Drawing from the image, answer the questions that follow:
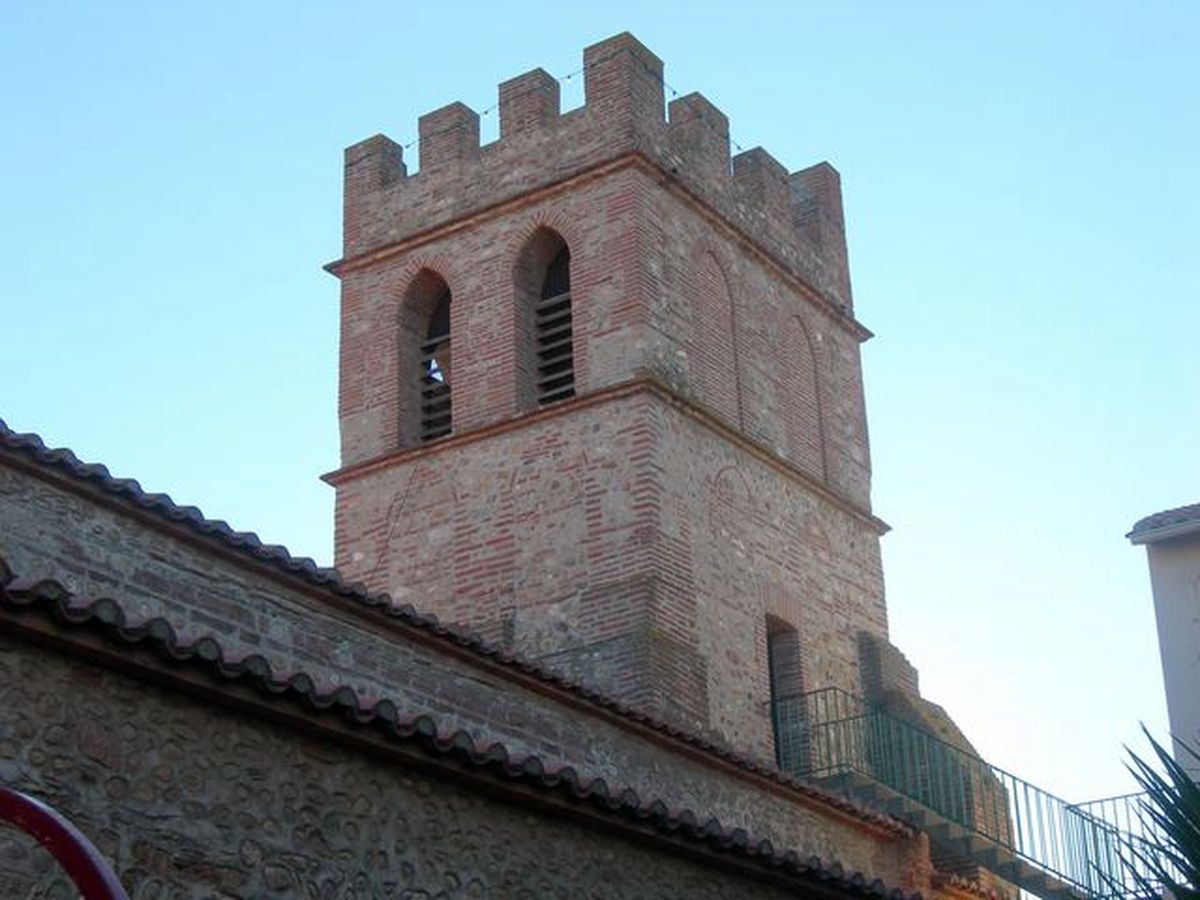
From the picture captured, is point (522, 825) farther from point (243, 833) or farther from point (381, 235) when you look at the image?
point (381, 235)

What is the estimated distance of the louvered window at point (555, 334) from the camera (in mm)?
20172

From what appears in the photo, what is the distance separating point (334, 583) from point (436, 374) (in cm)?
930

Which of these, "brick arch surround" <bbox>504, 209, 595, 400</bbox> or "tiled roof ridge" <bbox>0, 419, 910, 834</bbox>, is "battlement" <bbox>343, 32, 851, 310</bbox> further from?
"tiled roof ridge" <bbox>0, 419, 910, 834</bbox>

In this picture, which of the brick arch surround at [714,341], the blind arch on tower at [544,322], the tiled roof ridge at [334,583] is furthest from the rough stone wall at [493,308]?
the tiled roof ridge at [334,583]

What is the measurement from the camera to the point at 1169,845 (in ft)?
27.3

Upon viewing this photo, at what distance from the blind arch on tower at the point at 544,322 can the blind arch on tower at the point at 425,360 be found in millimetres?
1073

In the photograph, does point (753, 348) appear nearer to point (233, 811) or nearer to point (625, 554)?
point (625, 554)

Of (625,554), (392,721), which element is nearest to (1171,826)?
(392,721)

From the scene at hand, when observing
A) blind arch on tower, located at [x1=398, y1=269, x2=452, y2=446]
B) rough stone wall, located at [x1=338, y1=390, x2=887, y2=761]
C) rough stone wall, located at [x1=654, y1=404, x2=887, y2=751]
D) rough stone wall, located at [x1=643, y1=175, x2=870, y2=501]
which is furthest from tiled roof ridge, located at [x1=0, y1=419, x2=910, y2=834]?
blind arch on tower, located at [x1=398, y1=269, x2=452, y2=446]

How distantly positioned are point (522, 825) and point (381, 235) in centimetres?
1396

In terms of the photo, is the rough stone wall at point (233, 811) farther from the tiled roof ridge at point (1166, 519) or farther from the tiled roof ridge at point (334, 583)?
the tiled roof ridge at point (1166, 519)

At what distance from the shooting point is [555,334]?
2056cm

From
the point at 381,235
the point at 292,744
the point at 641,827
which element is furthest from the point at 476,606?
the point at 292,744

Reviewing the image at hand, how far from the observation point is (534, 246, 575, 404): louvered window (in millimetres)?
20172
